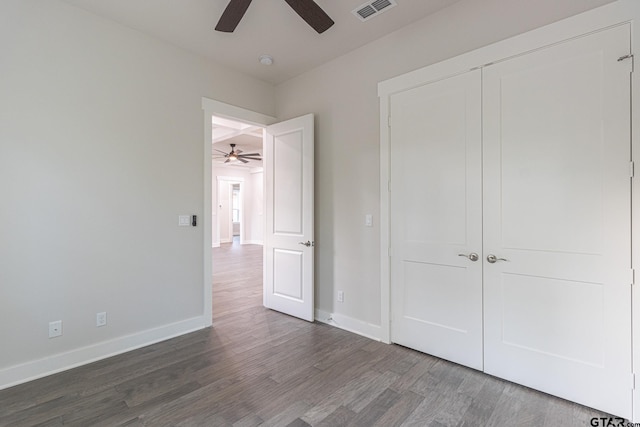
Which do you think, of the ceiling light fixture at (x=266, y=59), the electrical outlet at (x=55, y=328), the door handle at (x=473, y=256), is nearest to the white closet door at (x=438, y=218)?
the door handle at (x=473, y=256)

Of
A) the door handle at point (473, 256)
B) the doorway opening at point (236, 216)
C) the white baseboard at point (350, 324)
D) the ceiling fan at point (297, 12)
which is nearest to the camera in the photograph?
the ceiling fan at point (297, 12)

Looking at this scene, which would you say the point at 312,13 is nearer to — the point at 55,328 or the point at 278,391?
the point at 278,391

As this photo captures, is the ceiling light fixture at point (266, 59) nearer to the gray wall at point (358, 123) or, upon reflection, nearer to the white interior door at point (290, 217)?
the gray wall at point (358, 123)

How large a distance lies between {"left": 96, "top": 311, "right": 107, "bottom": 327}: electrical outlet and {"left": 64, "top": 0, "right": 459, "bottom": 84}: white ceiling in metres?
2.60

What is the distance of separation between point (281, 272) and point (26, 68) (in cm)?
292

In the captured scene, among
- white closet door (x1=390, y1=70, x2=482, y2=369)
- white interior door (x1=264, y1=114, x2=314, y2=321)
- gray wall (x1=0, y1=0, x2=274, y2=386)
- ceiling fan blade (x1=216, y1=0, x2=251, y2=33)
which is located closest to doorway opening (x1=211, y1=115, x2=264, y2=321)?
white interior door (x1=264, y1=114, x2=314, y2=321)

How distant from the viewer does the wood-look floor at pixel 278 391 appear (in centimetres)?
186

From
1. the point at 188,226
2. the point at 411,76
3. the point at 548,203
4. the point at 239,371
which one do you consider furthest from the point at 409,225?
the point at 188,226

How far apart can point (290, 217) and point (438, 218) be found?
5.72 ft

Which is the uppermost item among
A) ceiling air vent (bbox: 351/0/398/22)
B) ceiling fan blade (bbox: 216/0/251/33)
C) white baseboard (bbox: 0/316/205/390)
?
A: ceiling air vent (bbox: 351/0/398/22)

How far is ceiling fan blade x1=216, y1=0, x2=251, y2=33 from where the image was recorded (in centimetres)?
199

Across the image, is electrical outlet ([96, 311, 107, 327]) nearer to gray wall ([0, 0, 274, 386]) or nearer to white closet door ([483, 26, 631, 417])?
gray wall ([0, 0, 274, 386])

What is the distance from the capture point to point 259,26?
2758mm

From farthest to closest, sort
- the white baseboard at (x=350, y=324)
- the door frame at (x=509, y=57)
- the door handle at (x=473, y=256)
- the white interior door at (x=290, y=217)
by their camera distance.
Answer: the white interior door at (x=290, y=217) → the white baseboard at (x=350, y=324) → the door handle at (x=473, y=256) → the door frame at (x=509, y=57)
